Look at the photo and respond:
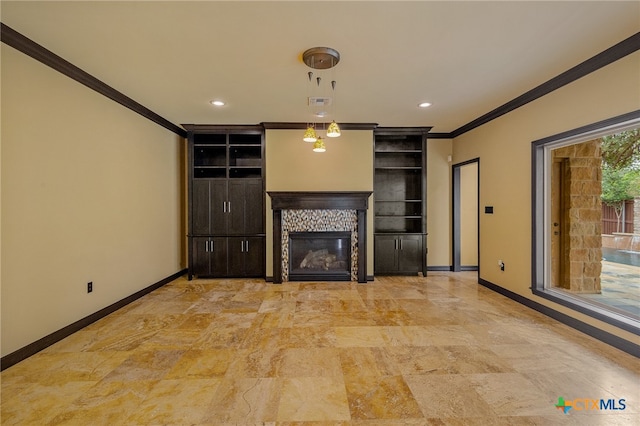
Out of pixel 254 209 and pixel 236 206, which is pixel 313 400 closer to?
pixel 254 209

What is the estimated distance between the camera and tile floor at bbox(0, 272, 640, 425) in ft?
6.11

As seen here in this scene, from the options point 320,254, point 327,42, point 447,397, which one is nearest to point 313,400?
point 447,397

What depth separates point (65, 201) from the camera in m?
2.92

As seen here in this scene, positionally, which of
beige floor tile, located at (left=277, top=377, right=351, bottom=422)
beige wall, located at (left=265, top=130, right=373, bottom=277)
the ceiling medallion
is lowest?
beige floor tile, located at (left=277, top=377, right=351, bottom=422)

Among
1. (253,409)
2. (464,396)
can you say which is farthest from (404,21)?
(253,409)

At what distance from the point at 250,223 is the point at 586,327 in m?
4.63

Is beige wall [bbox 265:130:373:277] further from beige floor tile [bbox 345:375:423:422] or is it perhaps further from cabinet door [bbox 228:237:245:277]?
beige floor tile [bbox 345:375:423:422]

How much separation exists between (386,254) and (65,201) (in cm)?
464

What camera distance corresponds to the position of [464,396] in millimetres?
2014

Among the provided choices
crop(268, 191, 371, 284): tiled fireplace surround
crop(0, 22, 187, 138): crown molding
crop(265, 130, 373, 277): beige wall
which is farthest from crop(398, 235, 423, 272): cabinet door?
crop(0, 22, 187, 138): crown molding

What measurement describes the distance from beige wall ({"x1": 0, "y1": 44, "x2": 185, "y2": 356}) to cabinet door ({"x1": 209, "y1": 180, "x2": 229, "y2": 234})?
99cm

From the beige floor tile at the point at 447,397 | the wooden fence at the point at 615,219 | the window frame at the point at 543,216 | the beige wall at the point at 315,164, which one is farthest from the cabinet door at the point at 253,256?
the wooden fence at the point at 615,219

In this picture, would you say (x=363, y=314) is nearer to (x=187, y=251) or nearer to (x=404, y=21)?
(x=404, y=21)

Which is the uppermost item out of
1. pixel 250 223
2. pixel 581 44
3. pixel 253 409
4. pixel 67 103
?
pixel 581 44
